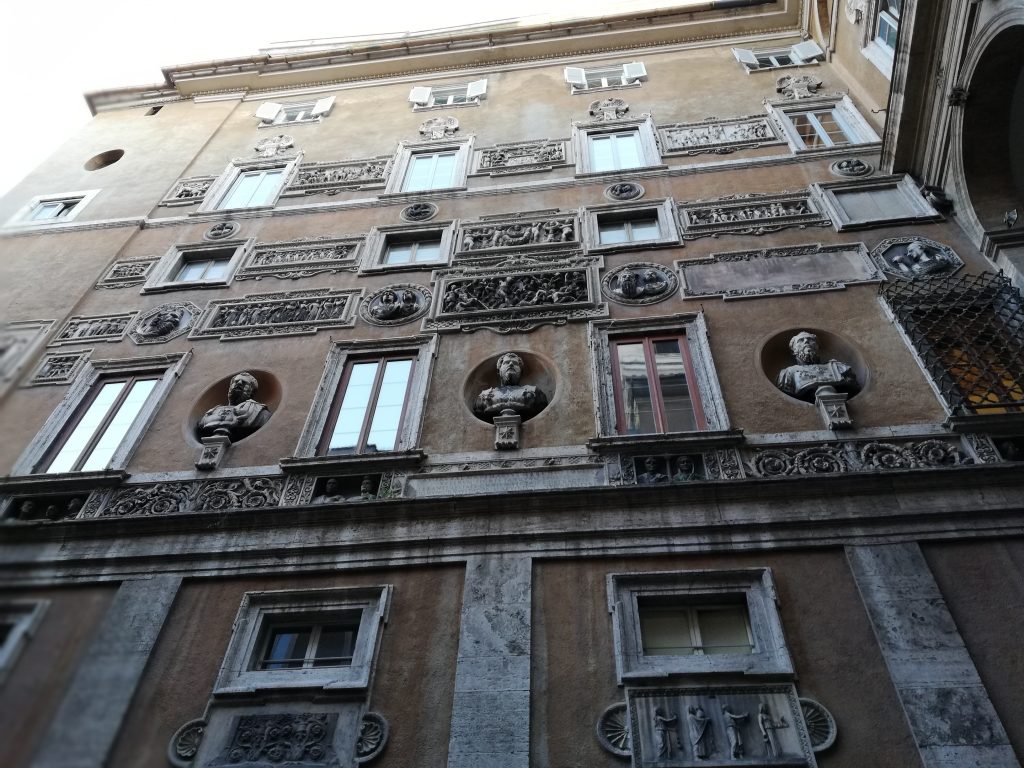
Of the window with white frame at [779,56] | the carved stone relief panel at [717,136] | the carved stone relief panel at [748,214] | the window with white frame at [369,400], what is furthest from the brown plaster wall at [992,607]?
the window with white frame at [779,56]

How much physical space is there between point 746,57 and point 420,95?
778 cm

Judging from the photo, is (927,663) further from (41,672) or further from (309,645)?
(41,672)

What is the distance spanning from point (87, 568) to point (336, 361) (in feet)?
13.3

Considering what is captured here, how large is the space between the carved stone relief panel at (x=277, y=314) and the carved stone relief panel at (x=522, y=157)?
4703mm

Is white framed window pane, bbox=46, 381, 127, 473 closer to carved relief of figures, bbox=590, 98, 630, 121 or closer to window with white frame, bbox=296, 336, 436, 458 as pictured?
window with white frame, bbox=296, 336, 436, 458

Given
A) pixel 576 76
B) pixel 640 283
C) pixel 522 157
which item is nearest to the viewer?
pixel 640 283

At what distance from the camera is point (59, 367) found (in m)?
11.7

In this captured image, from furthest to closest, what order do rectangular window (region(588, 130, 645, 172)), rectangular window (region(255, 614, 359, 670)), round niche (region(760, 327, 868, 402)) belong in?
rectangular window (region(588, 130, 645, 172)) < round niche (region(760, 327, 868, 402)) < rectangular window (region(255, 614, 359, 670))

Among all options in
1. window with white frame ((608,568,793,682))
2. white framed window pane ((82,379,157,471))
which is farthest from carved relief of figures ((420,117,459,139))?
window with white frame ((608,568,793,682))

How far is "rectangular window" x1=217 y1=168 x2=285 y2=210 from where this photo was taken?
51.8 feet

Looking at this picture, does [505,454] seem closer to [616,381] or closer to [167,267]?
[616,381]

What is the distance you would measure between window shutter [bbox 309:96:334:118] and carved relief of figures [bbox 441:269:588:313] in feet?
31.2

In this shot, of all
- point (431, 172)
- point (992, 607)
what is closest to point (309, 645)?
point (992, 607)

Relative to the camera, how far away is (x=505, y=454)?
29.9 ft
